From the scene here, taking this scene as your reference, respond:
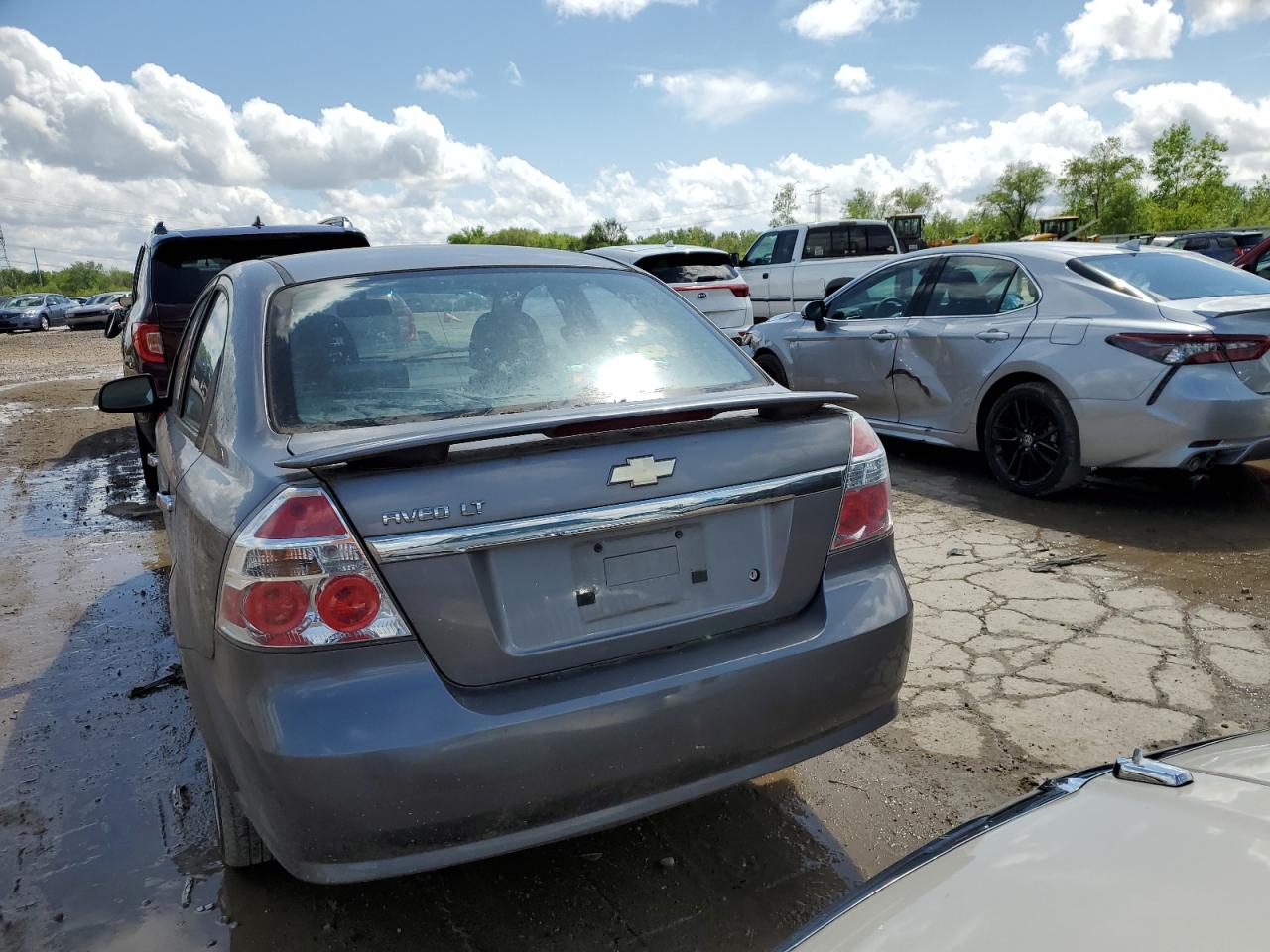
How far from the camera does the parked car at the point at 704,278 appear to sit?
→ 36.6 ft

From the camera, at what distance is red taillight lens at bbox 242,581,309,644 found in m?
1.88

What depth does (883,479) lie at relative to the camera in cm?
251

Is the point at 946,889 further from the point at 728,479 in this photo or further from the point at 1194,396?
the point at 1194,396

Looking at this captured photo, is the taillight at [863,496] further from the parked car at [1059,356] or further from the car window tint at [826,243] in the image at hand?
the car window tint at [826,243]

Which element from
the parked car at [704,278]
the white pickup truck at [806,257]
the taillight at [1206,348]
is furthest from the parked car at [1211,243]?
the taillight at [1206,348]

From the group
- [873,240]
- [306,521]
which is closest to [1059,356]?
[306,521]

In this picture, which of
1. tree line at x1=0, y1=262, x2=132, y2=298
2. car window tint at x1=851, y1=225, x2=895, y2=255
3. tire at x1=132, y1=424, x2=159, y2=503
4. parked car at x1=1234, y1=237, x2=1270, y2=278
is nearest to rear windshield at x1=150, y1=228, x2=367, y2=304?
tire at x1=132, y1=424, x2=159, y2=503

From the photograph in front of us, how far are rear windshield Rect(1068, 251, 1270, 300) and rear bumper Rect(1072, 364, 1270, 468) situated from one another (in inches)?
26.2

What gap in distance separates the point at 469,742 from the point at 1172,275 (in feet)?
17.7

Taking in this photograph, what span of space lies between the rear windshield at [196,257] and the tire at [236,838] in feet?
16.9

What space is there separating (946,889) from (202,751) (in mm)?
2731

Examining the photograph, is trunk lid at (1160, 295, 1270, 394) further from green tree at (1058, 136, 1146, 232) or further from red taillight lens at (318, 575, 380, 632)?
green tree at (1058, 136, 1146, 232)

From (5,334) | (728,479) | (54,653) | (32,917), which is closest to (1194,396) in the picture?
(728,479)

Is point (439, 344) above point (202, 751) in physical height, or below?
above
